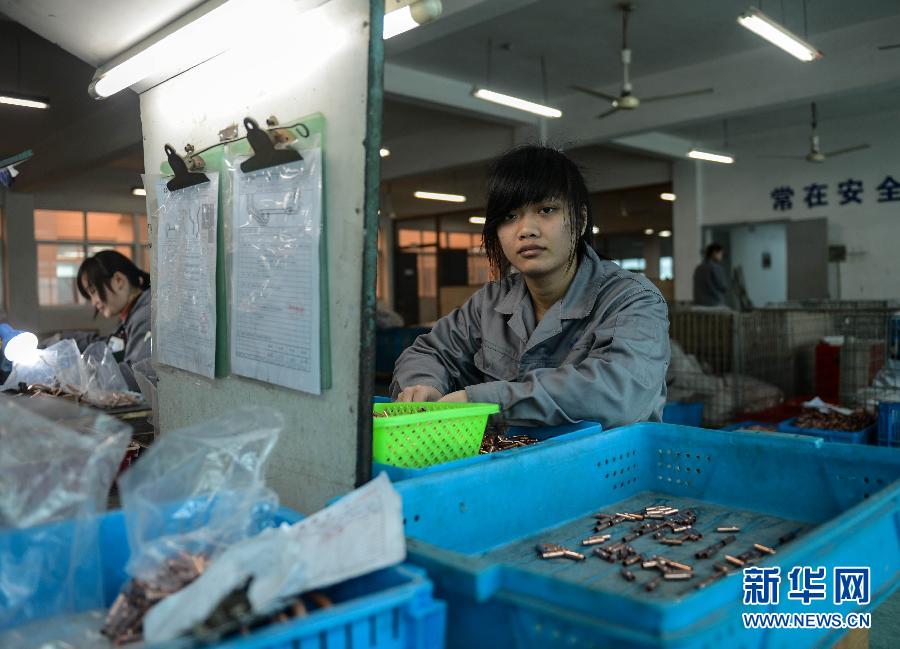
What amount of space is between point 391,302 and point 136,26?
47.0 ft

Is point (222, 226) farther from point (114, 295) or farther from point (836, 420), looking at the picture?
point (836, 420)

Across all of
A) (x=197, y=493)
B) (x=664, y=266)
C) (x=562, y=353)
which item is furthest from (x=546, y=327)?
(x=664, y=266)

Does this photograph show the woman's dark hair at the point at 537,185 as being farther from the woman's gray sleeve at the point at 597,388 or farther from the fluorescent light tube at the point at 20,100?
the fluorescent light tube at the point at 20,100

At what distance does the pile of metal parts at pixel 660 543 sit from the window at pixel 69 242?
14376mm

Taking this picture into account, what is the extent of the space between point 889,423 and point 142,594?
413 cm

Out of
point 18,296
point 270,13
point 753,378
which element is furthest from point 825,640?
point 18,296

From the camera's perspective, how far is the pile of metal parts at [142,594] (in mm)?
692

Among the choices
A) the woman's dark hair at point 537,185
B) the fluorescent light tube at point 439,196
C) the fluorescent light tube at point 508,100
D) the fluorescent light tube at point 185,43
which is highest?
the fluorescent light tube at point 508,100

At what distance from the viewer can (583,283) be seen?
1851 millimetres

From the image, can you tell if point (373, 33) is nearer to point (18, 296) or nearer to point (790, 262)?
point (790, 262)

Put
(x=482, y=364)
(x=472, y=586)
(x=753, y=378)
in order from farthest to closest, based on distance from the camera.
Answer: (x=753, y=378)
(x=482, y=364)
(x=472, y=586)

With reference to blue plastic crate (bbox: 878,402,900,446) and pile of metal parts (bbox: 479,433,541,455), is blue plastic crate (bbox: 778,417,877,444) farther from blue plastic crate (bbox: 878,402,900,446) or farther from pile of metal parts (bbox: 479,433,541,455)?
pile of metal parts (bbox: 479,433,541,455)

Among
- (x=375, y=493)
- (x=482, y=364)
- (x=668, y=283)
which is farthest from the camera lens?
(x=668, y=283)

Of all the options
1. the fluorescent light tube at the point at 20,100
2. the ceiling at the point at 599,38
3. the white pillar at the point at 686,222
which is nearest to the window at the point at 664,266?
the white pillar at the point at 686,222
